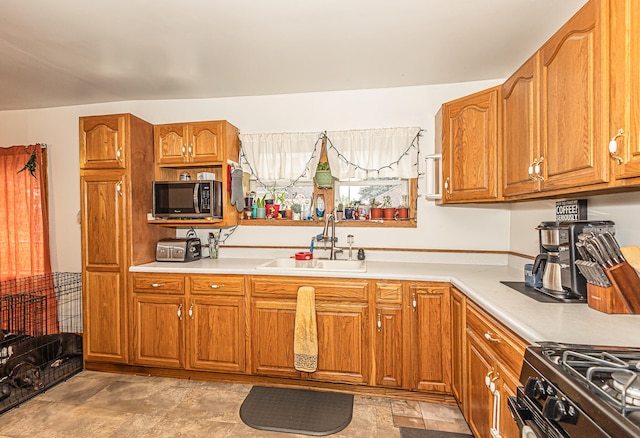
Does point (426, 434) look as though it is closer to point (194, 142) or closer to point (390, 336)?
point (390, 336)

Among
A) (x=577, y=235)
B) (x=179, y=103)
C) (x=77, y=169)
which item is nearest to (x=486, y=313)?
(x=577, y=235)

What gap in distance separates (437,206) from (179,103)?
272 cm

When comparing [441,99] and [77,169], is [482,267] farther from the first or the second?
[77,169]

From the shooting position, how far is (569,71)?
1.40m

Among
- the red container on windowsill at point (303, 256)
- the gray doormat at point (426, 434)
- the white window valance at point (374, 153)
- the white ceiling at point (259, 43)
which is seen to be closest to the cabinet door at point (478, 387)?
the gray doormat at point (426, 434)

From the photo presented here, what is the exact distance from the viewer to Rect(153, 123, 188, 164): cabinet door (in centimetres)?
293

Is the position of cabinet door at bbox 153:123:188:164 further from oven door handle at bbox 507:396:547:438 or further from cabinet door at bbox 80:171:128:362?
oven door handle at bbox 507:396:547:438

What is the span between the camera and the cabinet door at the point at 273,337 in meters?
2.50

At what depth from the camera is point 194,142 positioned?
291 centimetres

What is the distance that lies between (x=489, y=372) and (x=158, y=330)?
243cm

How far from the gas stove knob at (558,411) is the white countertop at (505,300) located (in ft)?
1.09

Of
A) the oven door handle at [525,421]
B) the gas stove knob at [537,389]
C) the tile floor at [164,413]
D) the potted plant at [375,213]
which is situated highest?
the potted plant at [375,213]

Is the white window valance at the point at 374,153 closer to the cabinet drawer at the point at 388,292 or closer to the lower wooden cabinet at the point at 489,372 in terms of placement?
the cabinet drawer at the point at 388,292

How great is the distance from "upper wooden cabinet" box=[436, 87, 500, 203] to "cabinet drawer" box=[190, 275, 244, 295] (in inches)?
68.9
